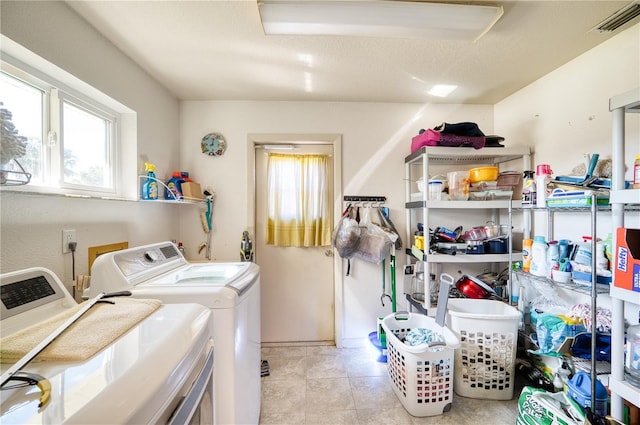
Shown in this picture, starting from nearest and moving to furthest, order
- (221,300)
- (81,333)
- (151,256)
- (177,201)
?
1. (81,333)
2. (221,300)
3. (151,256)
4. (177,201)

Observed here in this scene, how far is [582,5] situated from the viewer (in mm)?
1261

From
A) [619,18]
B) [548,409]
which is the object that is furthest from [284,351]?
[619,18]

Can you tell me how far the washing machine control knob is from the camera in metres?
1.44

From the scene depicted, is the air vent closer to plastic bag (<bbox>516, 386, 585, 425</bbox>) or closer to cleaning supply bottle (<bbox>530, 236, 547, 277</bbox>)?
cleaning supply bottle (<bbox>530, 236, 547, 277</bbox>)

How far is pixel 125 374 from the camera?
0.51 meters

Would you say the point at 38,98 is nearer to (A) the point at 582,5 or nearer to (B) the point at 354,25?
(B) the point at 354,25

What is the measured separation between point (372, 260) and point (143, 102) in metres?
2.18

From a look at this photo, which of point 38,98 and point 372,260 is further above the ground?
point 38,98

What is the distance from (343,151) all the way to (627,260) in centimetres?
188

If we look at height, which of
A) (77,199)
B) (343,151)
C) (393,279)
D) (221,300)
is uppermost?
(343,151)

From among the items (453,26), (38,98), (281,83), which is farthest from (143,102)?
(453,26)

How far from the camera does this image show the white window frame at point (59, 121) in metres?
1.13

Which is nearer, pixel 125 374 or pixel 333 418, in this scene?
pixel 125 374

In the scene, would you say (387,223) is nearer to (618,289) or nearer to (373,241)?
(373,241)
